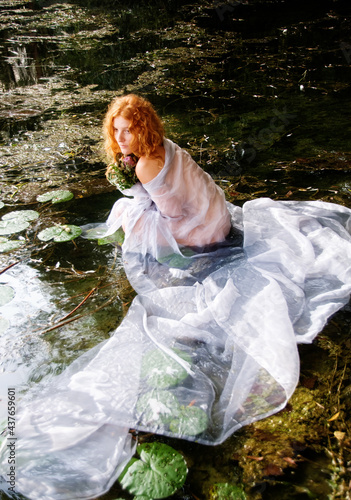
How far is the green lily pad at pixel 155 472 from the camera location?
128cm

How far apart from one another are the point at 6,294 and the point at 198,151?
2.05m

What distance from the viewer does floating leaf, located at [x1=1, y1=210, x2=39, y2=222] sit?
282 cm

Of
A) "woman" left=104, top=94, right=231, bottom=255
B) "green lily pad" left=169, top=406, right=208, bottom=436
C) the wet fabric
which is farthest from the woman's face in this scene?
"green lily pad" left=169, top=406, right=208, bottom=436

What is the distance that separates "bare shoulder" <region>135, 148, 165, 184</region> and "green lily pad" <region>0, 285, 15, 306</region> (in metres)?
0.94

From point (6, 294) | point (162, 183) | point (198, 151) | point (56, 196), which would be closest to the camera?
point (162, 183)

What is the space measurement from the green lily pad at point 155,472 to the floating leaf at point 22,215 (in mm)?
1900

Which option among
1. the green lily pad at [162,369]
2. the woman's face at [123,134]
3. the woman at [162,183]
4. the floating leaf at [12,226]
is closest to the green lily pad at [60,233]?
the floating leaf at [12,226]

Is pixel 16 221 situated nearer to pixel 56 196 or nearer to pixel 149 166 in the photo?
pixel 56 196

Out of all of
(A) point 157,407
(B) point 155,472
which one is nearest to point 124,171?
(A) point 157,407

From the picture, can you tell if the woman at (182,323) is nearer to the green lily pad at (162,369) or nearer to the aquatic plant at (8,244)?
the green lily pad at (162,369)

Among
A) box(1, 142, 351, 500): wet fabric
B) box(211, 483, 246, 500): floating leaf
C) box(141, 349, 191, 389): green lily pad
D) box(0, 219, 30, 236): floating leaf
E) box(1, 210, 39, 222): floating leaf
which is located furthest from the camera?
box(1, 210, 39, 222): floating leaf

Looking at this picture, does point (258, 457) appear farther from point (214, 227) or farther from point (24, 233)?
point (24, 233)

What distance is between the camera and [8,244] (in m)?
2.61

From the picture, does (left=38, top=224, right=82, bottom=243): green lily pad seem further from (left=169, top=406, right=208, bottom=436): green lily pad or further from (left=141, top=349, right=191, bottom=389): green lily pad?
(left=169, top=406, right=208, bottom=436): green lily pad
